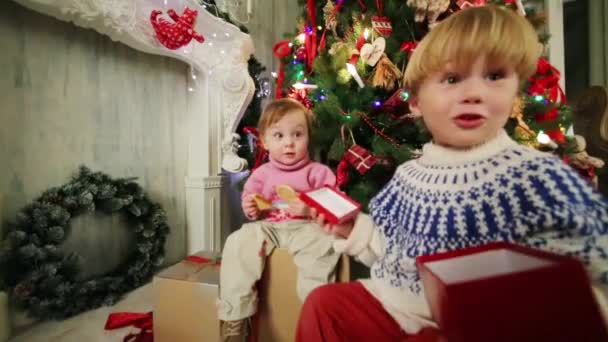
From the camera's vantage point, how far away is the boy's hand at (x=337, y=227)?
0.61 m

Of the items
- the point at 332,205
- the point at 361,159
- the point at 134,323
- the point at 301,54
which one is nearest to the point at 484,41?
the point at 332,205

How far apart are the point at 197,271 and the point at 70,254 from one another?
483 mm

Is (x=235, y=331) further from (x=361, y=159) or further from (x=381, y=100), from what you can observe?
(x=381, y=100)

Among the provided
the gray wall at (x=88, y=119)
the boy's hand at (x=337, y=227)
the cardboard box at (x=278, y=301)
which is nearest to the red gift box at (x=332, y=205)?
the boy's hand at (x=337, y=227)

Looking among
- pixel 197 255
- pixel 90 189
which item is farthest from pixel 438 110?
pixel 90 189

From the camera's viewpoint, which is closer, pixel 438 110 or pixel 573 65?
pixel 438 110

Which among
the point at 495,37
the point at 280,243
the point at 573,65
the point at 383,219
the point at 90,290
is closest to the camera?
the point at 495,37

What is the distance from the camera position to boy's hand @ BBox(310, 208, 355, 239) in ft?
2.02

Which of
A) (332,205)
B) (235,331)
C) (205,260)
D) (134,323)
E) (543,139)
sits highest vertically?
(543,139)

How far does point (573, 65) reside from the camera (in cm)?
242

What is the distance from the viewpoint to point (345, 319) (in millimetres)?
551

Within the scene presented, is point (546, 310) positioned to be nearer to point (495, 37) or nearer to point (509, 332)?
point (509, 332)

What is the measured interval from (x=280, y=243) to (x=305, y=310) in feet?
1.00

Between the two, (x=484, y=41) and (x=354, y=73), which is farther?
(x=354, y=73)
